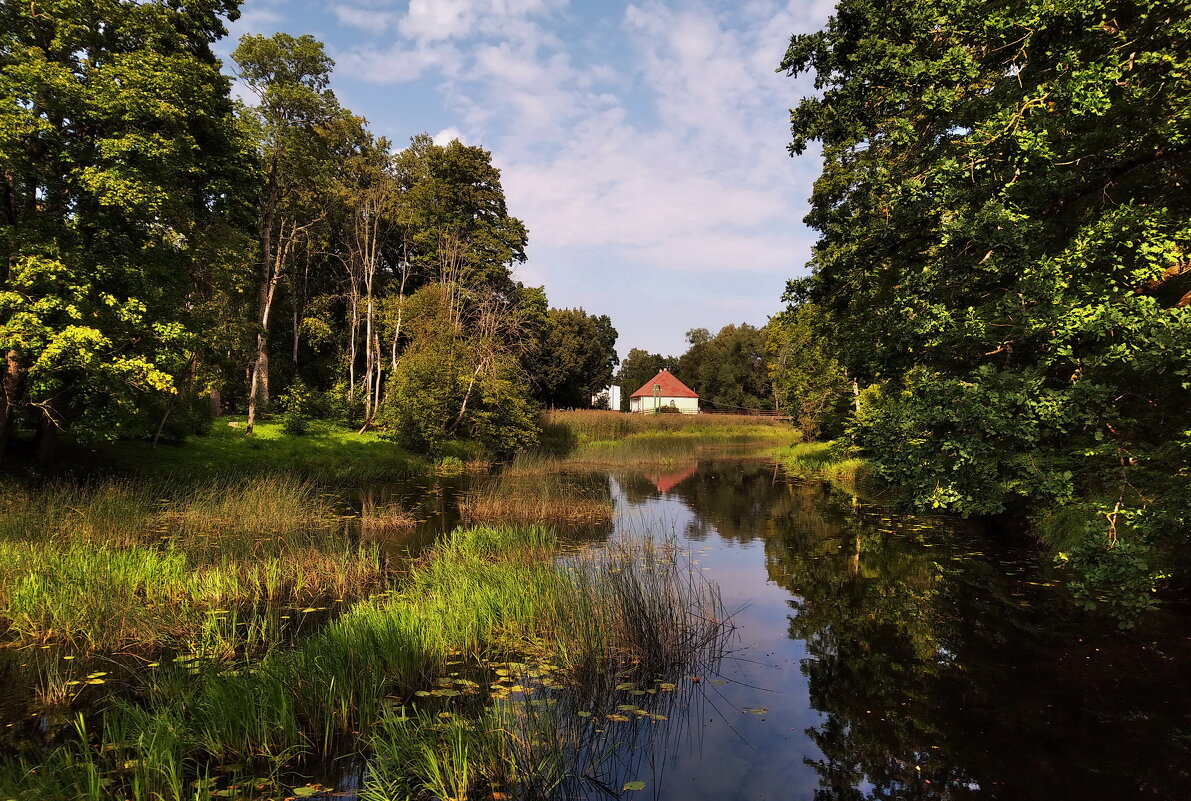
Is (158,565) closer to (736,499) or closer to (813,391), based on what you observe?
(736,499)

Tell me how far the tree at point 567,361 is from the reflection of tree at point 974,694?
36.6m

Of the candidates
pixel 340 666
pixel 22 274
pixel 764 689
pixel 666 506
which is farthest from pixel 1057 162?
pixel 22 274

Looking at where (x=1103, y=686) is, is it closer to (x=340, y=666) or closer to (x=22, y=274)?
(x=340, y=666)

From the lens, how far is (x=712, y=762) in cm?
507

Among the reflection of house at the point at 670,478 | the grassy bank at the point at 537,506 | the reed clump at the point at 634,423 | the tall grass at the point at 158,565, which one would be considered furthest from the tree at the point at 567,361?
the tall grass at the point at 158,565

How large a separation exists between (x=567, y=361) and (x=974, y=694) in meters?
44.3

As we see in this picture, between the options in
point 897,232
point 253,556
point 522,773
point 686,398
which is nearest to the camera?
point 522,773

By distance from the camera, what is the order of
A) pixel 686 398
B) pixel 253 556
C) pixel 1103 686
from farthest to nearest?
pixel 686 398, pixel 253 556, pixel 1103 686

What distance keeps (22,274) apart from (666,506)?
15.9 metres

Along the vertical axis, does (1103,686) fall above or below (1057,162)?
below

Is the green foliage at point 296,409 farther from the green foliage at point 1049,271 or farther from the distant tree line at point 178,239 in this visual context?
the green foliage at point 1049,271

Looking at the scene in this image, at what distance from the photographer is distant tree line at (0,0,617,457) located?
11.3 meters

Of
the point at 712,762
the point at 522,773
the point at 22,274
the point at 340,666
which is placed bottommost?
the point at 712,762

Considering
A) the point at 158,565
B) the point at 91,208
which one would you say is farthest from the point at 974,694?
the point at 91,208
